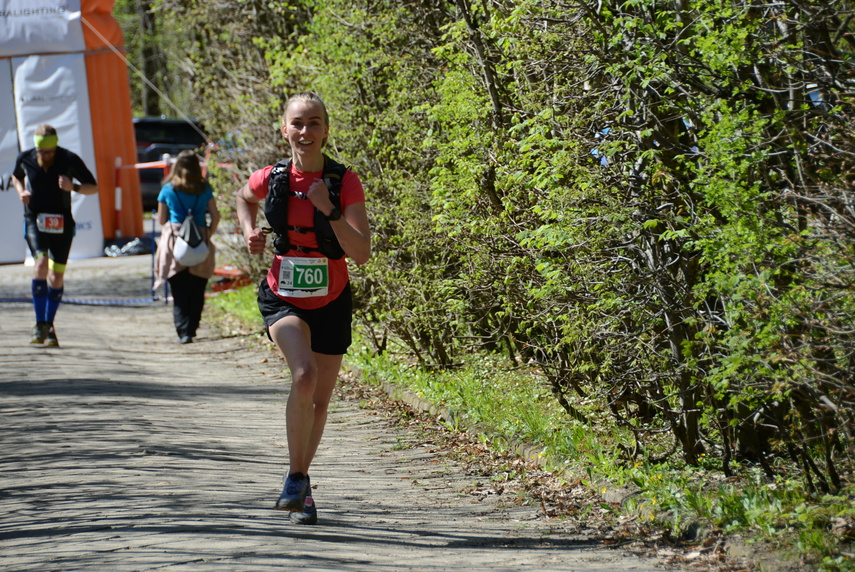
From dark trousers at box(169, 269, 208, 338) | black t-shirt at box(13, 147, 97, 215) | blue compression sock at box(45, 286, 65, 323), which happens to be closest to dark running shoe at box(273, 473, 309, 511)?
blue compression sock at box(45, 286, 65, 323)

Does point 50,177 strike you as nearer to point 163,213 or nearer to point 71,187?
point 71,187

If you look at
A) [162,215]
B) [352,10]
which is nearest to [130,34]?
[162,215]

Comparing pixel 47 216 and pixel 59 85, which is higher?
pixel 59 85

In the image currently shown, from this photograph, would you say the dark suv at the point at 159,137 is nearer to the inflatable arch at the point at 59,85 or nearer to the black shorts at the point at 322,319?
the inflatable arch at the point at 59,85

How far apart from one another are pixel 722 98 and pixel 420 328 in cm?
427

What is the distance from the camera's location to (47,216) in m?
10.8

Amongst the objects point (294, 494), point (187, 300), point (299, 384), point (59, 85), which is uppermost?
A: point (59, 85)

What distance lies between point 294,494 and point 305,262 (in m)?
1.10

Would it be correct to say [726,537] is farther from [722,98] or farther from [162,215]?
[162,215]

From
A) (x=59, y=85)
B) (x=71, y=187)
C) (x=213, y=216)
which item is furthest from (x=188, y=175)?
(x=59, y=85)

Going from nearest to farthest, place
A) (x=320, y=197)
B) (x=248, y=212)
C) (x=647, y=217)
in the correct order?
(x=320, y=197) → (x=248, y=212) → (x=647, y=217)

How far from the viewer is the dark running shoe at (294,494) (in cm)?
505

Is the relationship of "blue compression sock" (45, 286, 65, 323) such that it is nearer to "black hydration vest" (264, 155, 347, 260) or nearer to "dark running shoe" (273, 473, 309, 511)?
"black hydration vest" (264, 155, 347, 260)

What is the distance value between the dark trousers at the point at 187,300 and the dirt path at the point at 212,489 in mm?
1778
